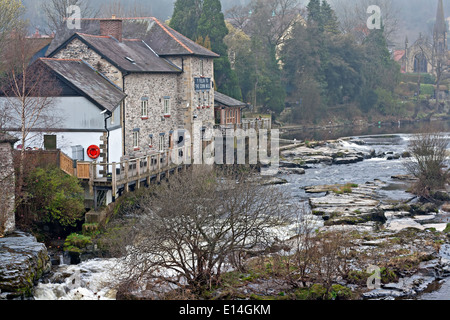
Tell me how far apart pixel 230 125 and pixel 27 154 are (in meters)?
21.7

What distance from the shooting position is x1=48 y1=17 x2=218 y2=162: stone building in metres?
34.9

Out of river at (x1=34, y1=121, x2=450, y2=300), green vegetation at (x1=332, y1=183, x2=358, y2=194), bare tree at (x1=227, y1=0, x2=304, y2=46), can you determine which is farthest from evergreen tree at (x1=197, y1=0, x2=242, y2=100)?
green vegetation at (x1=332, y1=183, x2=358, y2=194)

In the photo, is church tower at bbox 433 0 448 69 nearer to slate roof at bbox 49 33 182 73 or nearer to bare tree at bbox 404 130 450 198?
bare tree at bbox 404 130 450 198

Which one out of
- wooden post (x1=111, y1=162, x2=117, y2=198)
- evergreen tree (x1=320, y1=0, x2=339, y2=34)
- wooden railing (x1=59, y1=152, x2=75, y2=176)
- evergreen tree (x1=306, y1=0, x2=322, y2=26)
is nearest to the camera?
wooden post (x1=111, y1=162, x2=117, y2=198)

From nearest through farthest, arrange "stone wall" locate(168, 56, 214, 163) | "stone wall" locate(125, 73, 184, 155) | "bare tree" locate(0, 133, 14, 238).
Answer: "bare tree" locate(0, 133, 14, 238) → "stone wall" locate(125, 73, 184, 155) → "stone wall" locate(168, 56, 214, 163)

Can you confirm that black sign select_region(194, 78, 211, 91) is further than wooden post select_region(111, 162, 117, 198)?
Yes

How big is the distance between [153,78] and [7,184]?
15964mm

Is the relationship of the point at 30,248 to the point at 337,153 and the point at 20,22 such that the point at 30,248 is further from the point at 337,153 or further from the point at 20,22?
the point at 337,153

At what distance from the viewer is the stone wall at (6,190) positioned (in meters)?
23.5

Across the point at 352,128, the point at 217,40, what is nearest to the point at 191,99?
the point at 217,40

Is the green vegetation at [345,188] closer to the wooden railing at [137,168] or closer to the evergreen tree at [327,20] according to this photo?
the wooden railing at [137,168]

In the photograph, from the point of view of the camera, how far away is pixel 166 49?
41.7m

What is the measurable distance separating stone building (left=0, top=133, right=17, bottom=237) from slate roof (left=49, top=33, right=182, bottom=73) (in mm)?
11254

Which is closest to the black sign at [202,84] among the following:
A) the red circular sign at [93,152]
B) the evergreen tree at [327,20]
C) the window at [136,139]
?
the window at [136,139]
